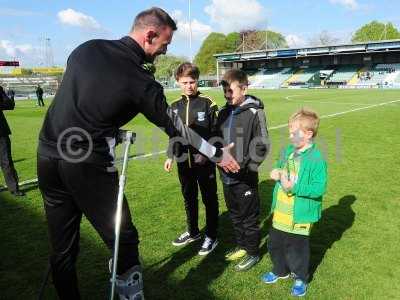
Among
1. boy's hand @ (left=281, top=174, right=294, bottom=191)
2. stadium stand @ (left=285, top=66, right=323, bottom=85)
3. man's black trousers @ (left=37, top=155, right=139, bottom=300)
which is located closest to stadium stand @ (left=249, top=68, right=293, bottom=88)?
stadium stand @ (left=285, top=66, right=323, bottom=85)

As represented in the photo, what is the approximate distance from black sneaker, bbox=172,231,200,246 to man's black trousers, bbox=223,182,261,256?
34.0 inches

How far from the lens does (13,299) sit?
4.00 m

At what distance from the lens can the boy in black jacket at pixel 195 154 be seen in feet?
15.5

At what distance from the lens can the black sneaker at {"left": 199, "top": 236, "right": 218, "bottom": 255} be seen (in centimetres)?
491

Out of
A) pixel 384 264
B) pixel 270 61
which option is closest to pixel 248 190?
pixel 384 264

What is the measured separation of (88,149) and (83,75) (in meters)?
0.52

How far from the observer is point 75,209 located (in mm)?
3258

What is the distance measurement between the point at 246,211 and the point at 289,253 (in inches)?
26.0

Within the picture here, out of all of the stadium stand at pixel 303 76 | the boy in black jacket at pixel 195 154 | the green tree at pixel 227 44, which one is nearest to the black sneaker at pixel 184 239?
the boy in black jacket at pixel 195 154

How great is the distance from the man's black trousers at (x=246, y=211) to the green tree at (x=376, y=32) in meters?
103

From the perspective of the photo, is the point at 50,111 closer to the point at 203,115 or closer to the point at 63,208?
the point at 63,208

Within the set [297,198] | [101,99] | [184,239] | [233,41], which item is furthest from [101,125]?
[233,41]

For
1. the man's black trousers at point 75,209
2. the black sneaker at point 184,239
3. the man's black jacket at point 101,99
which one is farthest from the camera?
the black sneaker at point 184,239

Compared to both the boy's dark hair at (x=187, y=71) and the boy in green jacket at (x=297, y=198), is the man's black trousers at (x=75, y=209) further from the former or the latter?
the boy's dark hair at (x=187, y=71)
